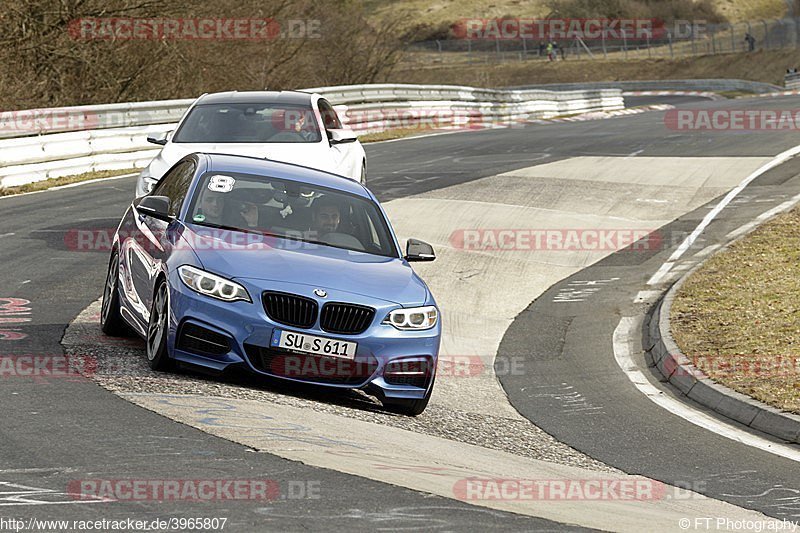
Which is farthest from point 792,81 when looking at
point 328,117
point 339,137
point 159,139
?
point 159,139

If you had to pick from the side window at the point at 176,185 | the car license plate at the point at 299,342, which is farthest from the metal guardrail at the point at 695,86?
the car license plate at the point at 299,342

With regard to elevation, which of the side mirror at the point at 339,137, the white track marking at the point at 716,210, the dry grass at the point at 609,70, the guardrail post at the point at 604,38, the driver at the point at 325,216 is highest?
the driver at the point at 325,216

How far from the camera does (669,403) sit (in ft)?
35.7

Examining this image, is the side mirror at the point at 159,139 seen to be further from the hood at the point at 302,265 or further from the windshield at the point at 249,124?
the hood at the point at 302,265

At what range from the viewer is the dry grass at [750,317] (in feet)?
36.1

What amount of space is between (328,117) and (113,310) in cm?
570

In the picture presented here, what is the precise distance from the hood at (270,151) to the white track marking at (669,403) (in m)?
3.87

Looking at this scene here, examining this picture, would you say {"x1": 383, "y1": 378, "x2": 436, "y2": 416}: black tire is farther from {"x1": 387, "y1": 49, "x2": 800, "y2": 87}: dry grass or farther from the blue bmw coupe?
{"x1": 387, "y1": 49, "x2": 800, "y2": 87}: dry grass

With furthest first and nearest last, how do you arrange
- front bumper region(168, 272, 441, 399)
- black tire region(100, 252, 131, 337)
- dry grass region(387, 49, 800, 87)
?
dry grass region(387, 49, 800, 87), black tire region(100, 252, 131, 337), front bumper region(168, 272, 441, 399)

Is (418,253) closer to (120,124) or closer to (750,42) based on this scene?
(120,124)

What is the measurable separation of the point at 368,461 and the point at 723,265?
10.1 metres

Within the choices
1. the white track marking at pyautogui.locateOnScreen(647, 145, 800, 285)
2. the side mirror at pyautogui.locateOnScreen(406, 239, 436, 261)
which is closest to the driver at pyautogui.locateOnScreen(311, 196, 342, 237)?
the side mirror at pyautogui.locateOnScreen(406, 239, 436, 261)

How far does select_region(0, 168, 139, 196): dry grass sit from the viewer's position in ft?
68.3

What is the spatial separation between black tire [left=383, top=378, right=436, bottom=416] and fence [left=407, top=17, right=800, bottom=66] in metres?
78.9
